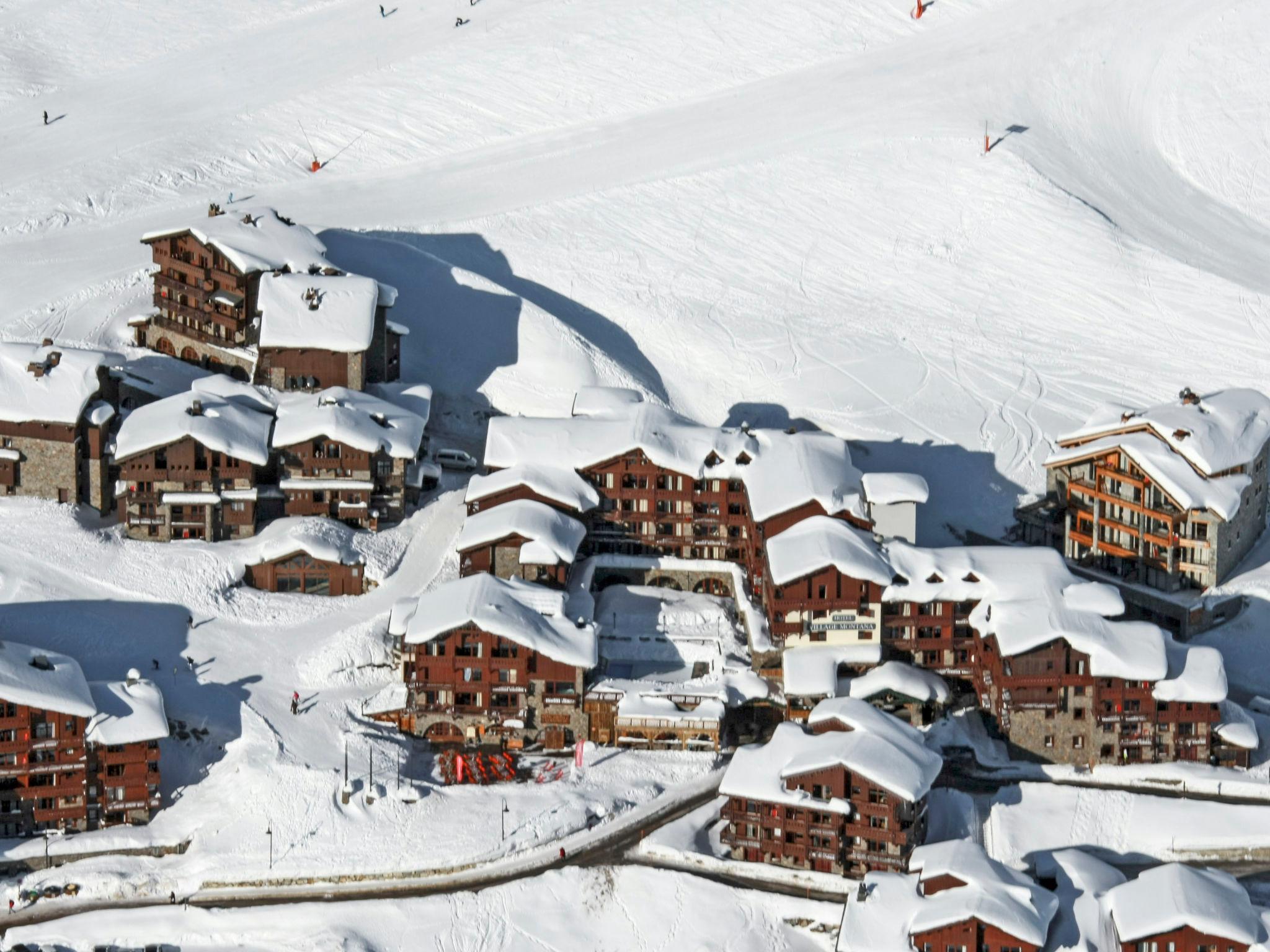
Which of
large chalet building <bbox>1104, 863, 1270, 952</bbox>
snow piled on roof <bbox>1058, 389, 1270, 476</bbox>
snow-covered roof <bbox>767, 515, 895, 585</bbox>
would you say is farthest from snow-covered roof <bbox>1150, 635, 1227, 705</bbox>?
snow piled on roof <bbox>1058, 389, 1270, 476</bbox>

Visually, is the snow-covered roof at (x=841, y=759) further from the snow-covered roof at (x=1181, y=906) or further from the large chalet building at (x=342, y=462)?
the large chalet building at (x=342, y=462)

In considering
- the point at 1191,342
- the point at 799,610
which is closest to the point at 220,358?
the point at 799,610

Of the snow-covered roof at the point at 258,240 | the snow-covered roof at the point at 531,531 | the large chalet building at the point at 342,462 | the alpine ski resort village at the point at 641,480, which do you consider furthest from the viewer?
the snow-covered roof at the point at 258,240

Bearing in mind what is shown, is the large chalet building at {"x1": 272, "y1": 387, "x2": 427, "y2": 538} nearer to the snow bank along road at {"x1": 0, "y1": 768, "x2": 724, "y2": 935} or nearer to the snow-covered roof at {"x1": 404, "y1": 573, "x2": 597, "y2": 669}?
the snow-covered roof at {"x1": 404, "y1": 573, "x2": 597, "y2": 669}

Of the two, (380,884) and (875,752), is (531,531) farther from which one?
(875,752)

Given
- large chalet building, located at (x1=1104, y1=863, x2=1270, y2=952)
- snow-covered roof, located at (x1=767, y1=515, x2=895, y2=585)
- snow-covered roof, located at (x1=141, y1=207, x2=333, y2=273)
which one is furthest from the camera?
snow-covered roof, located at (x1=141, y1=207, x2=333, y2=273)

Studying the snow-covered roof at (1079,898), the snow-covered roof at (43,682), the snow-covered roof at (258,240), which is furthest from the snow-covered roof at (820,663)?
the snow-covered roof at (258,240)
